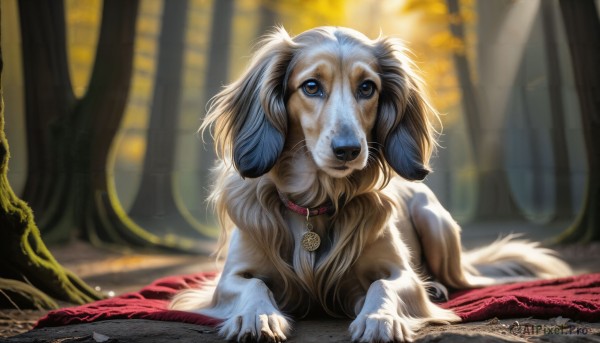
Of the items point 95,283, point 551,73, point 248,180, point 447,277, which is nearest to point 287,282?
point 248,180

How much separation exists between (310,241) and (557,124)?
5869 millimetres

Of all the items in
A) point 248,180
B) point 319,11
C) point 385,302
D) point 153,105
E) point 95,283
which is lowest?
point 95,283

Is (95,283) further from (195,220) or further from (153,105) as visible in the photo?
(153,105)

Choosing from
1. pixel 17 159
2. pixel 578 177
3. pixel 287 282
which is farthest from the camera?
pixel 578 177

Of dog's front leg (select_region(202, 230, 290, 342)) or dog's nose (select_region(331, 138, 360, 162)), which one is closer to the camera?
dog's front leg (select_region(202, 230, 290, 342))

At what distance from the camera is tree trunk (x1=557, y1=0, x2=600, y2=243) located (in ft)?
25.5

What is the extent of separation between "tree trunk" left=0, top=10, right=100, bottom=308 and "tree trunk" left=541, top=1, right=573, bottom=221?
5955 millimetres

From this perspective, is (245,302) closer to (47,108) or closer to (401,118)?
(401,118)

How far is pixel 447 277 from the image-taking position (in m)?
4.66

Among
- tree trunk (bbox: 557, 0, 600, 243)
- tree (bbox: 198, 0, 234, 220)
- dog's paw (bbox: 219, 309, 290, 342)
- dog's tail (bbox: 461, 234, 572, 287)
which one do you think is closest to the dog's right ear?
dog's paw (bbox: 219, 309, 290, 342)

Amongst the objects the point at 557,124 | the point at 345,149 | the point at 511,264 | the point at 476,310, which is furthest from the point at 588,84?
the point at 345,149

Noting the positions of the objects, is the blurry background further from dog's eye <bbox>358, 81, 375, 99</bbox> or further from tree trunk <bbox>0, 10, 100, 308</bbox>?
dog's eye <bbox>358, 81, 375, 99</bbox>

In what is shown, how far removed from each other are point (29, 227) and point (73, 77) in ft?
11.7

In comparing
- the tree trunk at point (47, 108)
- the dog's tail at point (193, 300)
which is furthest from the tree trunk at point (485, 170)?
the dog's tail at point (193, 300)
